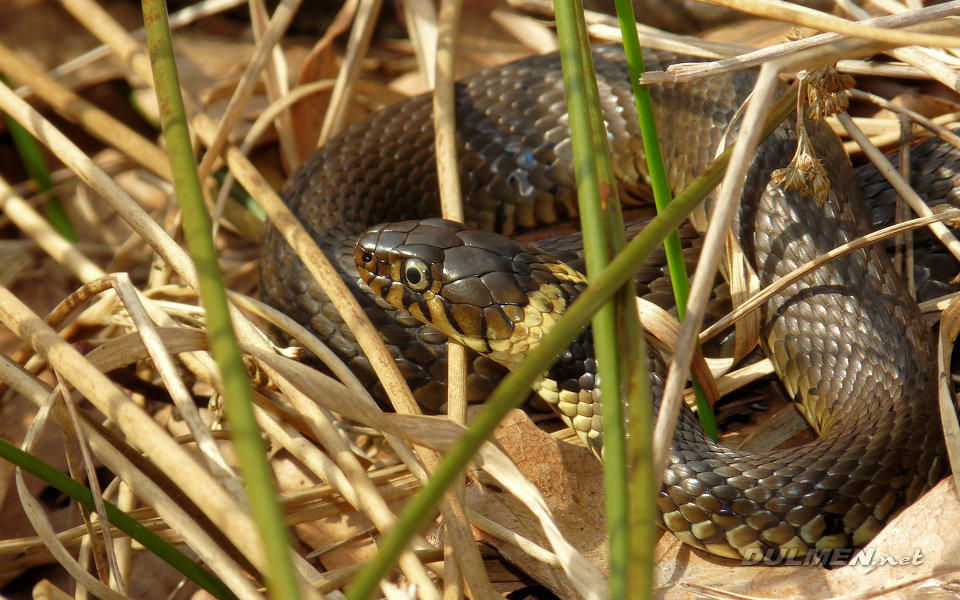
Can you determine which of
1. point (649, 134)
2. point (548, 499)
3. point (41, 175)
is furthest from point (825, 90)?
point (41, 175)

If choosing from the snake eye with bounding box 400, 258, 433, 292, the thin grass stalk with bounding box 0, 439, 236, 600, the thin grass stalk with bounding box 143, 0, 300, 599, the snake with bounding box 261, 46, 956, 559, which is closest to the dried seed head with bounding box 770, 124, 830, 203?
the snake with bounding box 261, 46, 956, 559

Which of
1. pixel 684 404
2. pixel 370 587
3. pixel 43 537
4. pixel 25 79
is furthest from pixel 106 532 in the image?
pixel 25 79

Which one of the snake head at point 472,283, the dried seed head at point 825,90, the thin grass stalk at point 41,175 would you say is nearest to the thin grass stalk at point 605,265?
the dried seed head at point 825,90

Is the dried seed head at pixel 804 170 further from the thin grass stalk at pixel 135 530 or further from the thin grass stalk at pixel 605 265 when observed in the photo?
the thin grass stalk at pixel 135 530

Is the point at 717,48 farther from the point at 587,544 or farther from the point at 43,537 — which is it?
the point at 43,537

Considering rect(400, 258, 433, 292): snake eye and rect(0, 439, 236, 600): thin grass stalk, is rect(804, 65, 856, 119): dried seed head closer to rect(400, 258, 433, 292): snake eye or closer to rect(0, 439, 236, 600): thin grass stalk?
rect(400, 258, 433, 292): snake eye

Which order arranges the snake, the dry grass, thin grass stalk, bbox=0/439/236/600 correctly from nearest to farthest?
the dry grass
thin grass stalk, bbox=0/439/236/600
the snake

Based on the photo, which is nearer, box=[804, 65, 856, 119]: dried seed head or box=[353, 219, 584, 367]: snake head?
box=[804, 65, 856, 119]: dried seed head
